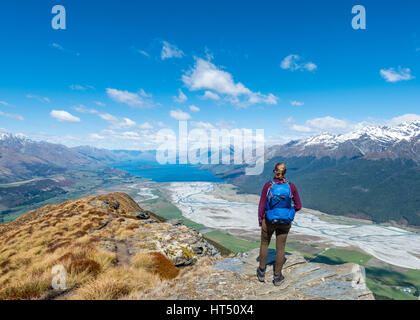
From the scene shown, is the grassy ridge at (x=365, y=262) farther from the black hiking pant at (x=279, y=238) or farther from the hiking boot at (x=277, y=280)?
the black hiking pant at (x=279, y=238)

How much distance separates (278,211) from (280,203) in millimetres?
309

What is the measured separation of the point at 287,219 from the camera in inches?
296

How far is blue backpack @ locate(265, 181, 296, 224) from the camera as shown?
296 inches

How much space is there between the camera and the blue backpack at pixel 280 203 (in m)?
7.51

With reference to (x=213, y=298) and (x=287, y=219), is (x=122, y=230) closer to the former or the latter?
(x=213, y=298)

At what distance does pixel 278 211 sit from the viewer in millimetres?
7551

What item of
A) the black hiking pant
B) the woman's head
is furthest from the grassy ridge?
the woman's head

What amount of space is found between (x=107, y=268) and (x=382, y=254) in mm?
219223

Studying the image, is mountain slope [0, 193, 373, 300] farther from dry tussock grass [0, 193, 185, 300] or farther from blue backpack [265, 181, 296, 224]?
blue backpack [265, 181, 296, 224]

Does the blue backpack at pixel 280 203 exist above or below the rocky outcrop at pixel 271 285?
above

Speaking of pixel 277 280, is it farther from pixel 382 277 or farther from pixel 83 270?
pixel 382 277

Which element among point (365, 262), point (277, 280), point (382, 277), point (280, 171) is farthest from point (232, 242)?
point (280, 171)

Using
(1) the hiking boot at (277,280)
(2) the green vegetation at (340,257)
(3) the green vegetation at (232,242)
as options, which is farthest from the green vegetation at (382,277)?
(1) the hiking boot at (277,280)
